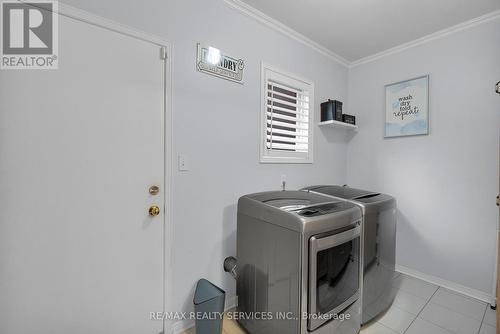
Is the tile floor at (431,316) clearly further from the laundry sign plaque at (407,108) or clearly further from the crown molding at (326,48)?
the crown molding at (326,48)

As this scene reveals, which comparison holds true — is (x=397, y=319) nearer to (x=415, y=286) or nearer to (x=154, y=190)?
(x=415, y=286)

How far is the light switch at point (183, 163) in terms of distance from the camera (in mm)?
A: 1610

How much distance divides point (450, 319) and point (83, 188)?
2.86m

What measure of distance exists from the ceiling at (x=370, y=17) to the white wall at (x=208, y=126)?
0.25 metres

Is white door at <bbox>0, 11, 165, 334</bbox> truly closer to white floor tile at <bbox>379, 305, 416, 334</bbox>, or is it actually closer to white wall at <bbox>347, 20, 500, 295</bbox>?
white floor tile at <bbox>379, 305, 416, 334</bbox>

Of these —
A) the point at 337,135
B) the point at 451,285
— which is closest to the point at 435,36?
the point at 337,135

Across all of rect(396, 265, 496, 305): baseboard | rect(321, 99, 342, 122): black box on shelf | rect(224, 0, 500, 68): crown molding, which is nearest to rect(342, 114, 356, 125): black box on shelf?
rect(321, 99, 342, 122): black box on shelf

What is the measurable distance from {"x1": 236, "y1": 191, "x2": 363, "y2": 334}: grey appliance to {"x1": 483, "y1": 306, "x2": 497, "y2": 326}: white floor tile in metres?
1.10

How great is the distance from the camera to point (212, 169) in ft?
5.85

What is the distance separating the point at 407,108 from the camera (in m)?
2.52

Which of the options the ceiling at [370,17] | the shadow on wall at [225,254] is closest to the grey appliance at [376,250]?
the shadow on wall at [225,254]

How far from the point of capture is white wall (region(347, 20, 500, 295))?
2.04 m

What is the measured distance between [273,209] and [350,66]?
269 cm

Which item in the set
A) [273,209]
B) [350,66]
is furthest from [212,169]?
[350,66]
